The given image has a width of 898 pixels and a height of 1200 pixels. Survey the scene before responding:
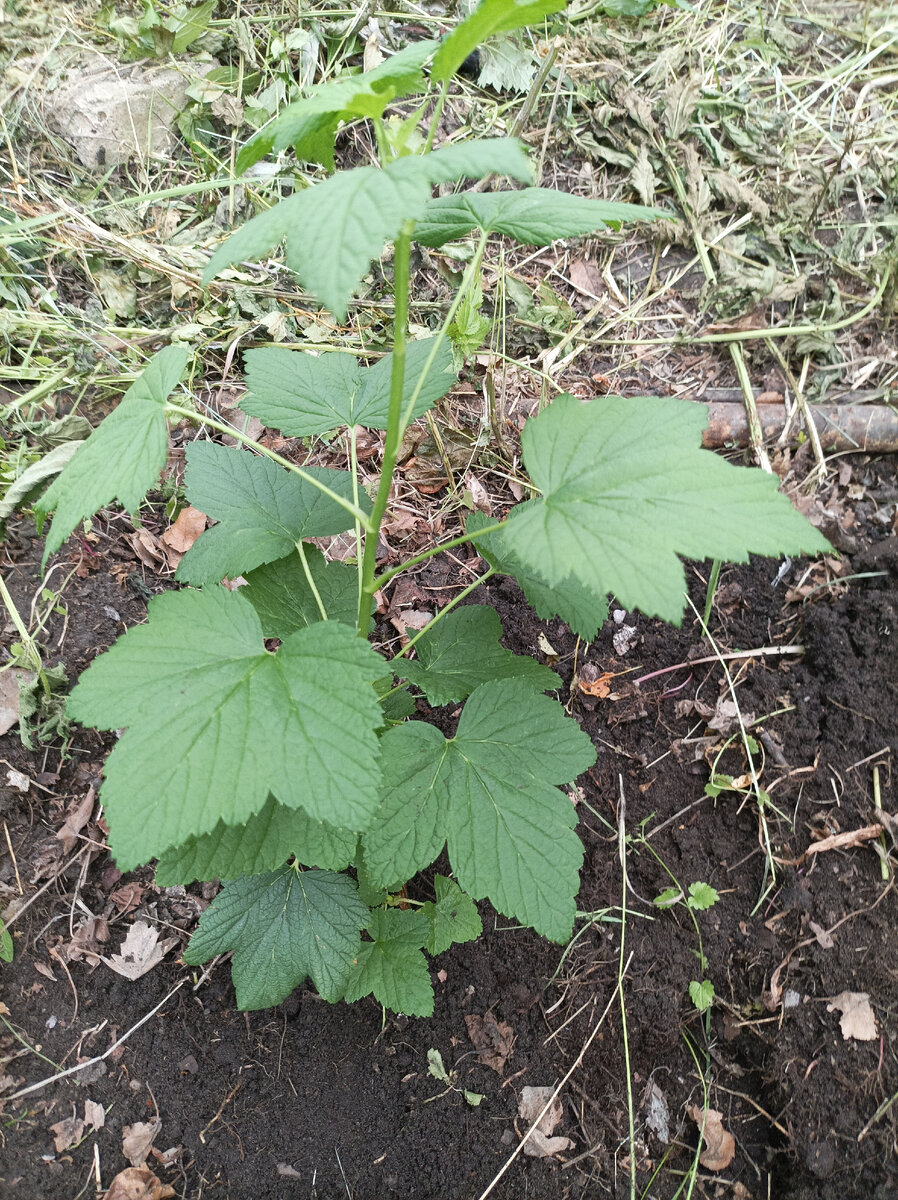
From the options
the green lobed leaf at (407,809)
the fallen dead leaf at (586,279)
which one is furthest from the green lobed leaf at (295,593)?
the fallen dead leaf at (586,279)

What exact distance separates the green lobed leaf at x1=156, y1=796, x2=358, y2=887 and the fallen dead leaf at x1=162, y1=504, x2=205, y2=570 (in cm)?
108

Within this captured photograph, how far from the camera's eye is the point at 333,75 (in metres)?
2.78

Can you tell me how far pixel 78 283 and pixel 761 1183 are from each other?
315 cm

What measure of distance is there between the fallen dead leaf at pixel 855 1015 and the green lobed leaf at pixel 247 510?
154 cm

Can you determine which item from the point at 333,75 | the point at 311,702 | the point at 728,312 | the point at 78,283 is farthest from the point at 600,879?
the point at 333,75

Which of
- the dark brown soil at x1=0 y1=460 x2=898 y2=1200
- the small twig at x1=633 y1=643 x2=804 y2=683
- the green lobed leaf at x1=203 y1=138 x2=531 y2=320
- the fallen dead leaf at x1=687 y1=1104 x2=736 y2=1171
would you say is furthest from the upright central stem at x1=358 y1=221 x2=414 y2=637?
the fallen dead leaf at x1=687 y1=1104 x2=736 y2=1171

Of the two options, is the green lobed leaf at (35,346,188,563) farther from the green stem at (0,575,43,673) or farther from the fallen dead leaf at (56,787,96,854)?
the fallen dead leaf at (56,787,96,854)

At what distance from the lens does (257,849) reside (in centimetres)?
120

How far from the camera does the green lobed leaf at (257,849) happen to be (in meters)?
1.19

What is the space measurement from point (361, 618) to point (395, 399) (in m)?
0.42

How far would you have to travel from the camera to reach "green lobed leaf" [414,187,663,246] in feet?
3.77

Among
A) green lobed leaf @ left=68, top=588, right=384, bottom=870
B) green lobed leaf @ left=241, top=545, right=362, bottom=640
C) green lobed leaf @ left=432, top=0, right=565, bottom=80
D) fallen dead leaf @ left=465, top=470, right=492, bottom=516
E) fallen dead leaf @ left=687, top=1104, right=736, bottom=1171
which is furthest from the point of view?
fallen dead leaf @ left=465, top=470, right=492, bottom=516

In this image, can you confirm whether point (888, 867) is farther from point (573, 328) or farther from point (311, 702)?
point (573, 328)

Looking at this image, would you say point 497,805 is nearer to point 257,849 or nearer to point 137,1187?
point 257,849
